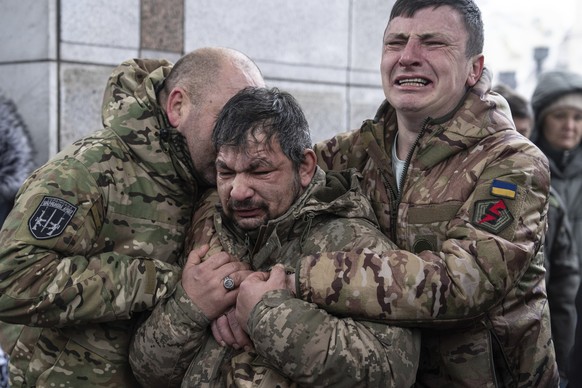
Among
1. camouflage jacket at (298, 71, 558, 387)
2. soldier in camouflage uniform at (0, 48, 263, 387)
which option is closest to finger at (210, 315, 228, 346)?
soldier in camouflage uniform at (0, 48, 263, 387)

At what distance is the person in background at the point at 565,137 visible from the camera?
230 inches

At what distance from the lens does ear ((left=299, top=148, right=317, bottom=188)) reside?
3000 mm

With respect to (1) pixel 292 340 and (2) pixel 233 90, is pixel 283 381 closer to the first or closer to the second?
(1) pixel 292 340

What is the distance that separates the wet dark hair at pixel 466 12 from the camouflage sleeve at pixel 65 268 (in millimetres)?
1249

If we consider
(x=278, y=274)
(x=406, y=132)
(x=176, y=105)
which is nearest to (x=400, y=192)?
(x=406, y=132)

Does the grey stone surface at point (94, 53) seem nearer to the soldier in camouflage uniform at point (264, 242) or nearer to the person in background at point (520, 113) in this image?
the person in background at point (520, 113)

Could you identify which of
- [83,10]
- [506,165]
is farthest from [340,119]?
[506,165]

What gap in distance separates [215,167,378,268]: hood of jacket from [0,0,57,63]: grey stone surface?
2563 mm

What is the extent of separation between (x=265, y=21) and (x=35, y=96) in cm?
179

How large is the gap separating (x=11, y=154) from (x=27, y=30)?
82cm

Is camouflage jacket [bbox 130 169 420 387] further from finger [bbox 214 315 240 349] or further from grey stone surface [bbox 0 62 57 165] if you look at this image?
grey stone surface [bbox 0 62 57 165]

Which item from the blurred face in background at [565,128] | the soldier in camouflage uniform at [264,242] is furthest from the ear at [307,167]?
the blurred face in background at [565,128]

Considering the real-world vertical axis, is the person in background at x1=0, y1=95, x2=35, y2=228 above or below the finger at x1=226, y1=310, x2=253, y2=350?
above

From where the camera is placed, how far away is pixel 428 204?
3033mm
